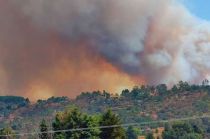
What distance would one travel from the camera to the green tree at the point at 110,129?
362ft

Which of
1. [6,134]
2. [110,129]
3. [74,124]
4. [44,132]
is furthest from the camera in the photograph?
[6,134]

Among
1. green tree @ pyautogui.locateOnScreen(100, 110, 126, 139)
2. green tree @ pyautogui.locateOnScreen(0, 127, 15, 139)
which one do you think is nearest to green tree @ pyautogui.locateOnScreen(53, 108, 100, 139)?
green tree @ pyautogui.locateOnScreen(100, 110, 126, 139)

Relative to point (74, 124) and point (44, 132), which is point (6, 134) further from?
point (74, 124)

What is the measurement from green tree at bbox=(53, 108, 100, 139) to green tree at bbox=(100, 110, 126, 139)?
170 centimetres

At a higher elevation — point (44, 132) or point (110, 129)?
point (44, 132)

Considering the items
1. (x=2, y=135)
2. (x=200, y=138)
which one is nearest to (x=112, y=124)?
(x=2, y=135)

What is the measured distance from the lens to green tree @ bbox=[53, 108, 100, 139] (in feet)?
382

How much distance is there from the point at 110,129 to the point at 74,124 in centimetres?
1105

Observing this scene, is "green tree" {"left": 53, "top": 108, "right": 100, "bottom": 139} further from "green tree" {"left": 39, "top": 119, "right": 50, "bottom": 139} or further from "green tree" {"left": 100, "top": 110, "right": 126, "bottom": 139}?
"green tree" {"left": 39, "top": 119, "right": 50, "bottom": 139}

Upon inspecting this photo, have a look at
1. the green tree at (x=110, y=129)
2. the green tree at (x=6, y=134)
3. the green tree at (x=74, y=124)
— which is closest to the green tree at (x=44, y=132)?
the green tree at (x=74, y=124)

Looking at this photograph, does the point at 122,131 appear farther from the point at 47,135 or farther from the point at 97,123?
the point at 47,135

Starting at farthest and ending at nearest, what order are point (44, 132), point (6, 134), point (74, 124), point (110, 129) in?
point (6, 134)
point (44, 132)
point (74, 124)
point (110, 129)

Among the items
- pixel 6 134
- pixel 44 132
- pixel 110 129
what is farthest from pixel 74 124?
pixel 6 134

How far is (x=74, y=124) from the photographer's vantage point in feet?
396
